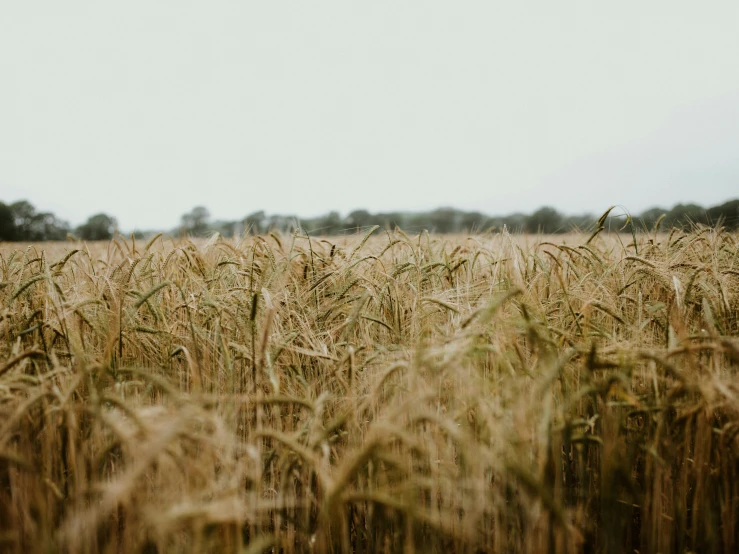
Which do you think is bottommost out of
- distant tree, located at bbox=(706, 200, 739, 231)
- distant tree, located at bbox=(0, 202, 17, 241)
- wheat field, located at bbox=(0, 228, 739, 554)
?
wheat field, located at bbox=(0, 228, 739, 554)

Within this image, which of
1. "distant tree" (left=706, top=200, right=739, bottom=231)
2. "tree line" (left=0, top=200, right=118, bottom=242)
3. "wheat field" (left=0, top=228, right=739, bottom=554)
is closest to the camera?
"wheat field" (left=0, top=228, right=739, bottom=554)

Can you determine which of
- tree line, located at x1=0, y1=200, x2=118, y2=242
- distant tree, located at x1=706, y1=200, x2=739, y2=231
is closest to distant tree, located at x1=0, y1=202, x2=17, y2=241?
tree line, located at x1=0, y1=200, x2=118, y2=242

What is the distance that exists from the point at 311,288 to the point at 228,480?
1.14 meters

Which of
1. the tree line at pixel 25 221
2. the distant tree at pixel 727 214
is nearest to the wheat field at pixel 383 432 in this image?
the distant tree at pixel 727 214

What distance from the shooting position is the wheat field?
86cm

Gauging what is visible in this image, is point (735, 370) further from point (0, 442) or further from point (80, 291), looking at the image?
point (80, 291)

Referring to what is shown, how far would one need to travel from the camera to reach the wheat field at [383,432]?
33.9 inches

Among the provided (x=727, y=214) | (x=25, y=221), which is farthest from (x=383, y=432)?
(x=25, y=221)

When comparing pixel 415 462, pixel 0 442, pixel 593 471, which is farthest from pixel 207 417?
pixel 593 471

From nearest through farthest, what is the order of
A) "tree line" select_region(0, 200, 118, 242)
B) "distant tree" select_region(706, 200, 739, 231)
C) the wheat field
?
1. the wheat field
2. "distant tree" select_region(706, 200, 739, 231)
3. "tree line" select_region(0, 200, 118, 242)

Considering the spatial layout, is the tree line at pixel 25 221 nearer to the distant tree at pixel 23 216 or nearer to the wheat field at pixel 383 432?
the distant tree at pixel 23 216

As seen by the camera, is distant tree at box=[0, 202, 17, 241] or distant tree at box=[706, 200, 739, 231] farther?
distant tree at box=[0, 202, 17, 241]

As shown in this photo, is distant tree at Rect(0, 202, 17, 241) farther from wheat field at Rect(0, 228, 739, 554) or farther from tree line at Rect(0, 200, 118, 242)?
wheat field at Rect(0, 228, 739, 554)

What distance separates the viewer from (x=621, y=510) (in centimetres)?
126
